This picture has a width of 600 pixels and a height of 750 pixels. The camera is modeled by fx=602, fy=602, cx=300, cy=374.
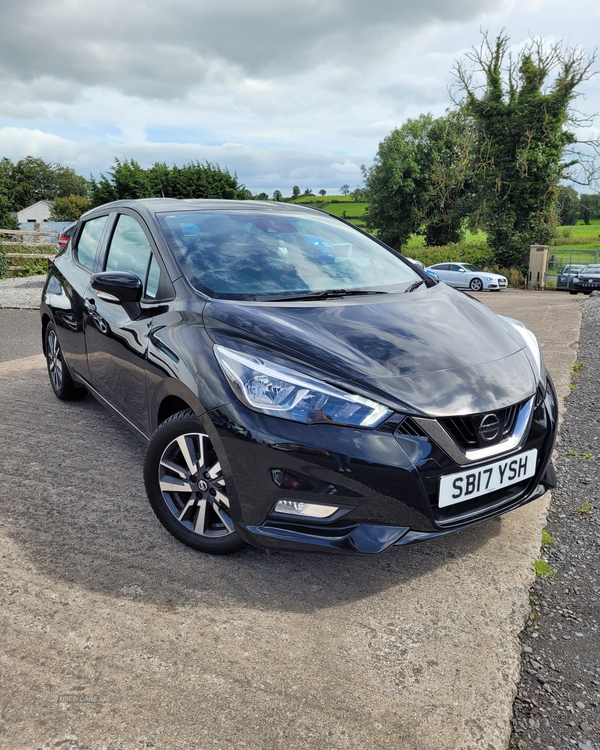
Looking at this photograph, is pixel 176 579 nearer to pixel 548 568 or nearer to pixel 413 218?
pixel 548 568

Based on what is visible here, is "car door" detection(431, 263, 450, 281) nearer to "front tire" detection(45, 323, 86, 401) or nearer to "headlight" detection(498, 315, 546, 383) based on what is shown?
"front tire" detection(45, 323, 86, 401)

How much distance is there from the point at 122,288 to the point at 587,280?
77.2 feet

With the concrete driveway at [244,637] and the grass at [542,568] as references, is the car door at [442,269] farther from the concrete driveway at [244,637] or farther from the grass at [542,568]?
the grass at [542,568]

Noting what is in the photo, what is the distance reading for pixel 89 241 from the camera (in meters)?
4.49

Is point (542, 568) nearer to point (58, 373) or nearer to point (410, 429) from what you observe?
point (410, 429)

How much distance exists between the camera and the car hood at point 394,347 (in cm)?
232

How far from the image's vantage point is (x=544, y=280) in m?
27.8

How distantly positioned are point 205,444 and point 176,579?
1.93ft

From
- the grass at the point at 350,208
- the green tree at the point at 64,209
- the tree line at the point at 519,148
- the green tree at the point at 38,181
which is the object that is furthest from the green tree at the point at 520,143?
the green tree at the point at 38,181

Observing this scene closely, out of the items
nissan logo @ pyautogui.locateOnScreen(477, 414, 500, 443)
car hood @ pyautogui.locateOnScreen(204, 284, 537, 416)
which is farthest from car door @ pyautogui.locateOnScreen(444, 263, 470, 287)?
nissan logo @ pyautogui.locateOnScreen(477, 414, 500, 443)

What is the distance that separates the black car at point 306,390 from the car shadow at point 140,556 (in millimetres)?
172

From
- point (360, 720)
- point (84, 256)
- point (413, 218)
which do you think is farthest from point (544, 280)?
point (360, 720)

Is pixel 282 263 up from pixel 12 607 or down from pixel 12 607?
up

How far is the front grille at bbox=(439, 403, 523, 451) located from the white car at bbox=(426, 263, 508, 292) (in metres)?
24.0
